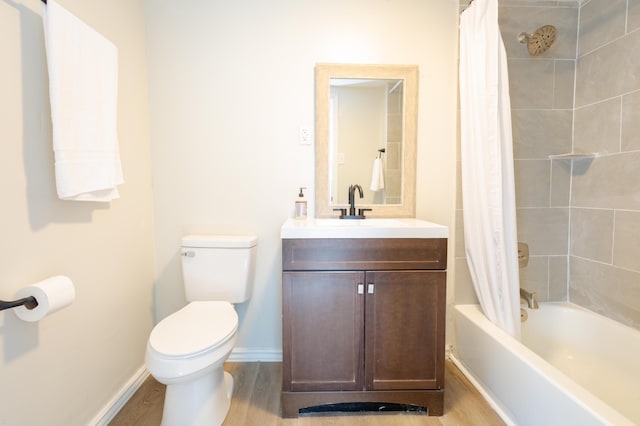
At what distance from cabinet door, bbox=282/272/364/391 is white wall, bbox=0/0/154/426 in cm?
87

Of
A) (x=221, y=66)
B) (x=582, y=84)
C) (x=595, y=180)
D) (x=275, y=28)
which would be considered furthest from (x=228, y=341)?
(x=582, y=84)

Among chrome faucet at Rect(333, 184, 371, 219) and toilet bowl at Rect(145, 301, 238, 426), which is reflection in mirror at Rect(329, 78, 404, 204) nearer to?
chrome faucet at Rect(333, 184, 371, 219)

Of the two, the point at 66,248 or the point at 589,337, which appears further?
the point at 589,337

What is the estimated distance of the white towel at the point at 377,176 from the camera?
1.87 m

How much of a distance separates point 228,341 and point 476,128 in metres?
1.63

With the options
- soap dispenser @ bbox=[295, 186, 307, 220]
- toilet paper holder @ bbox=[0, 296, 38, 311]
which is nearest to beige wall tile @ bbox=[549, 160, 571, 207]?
soap dispenser @ bbox=[295, 186, 307, 220]

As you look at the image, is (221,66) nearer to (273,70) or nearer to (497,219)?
(273,70)

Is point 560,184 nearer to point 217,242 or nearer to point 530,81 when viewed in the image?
point 530,81

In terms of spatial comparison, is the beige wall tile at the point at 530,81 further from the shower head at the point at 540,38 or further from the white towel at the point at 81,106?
the white towel at the point at 81,106

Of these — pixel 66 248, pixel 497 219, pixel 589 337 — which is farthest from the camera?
pixel 589 337

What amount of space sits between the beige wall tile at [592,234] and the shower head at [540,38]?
0.99 m

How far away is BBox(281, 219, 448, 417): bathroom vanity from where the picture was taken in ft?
4.64

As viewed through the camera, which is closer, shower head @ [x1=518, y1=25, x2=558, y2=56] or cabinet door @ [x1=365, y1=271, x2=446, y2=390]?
cabinet door @ [x1=365, y1=271, x2=446, y2=390]

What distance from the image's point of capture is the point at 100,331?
4.68ft
